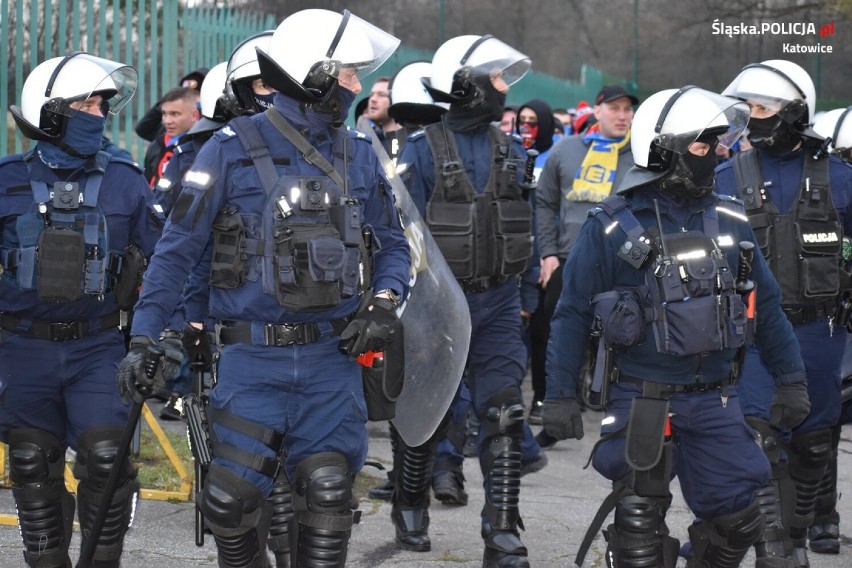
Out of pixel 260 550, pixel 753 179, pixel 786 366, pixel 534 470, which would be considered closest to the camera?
pixel 260 550

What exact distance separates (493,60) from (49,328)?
2.47 m

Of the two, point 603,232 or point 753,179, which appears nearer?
point 603,232

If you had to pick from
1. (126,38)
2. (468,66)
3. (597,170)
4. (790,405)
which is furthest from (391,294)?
(126,38)

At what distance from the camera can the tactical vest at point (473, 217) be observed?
19.6ft

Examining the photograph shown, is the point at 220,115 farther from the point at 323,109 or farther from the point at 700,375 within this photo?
the point at 700,375

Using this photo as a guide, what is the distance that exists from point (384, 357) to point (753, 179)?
2200 millimetres

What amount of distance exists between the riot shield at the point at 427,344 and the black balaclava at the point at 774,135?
1610 mm

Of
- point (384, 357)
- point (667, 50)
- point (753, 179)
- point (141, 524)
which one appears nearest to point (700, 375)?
point (384, 357)

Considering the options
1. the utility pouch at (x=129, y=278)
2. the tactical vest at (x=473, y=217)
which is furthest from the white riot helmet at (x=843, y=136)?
the utility pouch at (x=129, y=278)

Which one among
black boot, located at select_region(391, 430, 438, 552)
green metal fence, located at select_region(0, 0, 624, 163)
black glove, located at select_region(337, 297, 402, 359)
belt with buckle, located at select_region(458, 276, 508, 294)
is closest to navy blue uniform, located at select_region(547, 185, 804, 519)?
black glove, located at select_region(337, 297, 402, 359)

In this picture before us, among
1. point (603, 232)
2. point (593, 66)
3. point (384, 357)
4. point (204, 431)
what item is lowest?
point (593, 66)

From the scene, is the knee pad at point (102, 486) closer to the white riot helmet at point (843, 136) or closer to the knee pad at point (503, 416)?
the knee pad at point (503, 416)

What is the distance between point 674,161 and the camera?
4.54 metres

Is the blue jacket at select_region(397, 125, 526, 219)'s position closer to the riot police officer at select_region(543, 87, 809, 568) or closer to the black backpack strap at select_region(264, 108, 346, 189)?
the riot police officer at select_region(543, 87, 809, 568)
